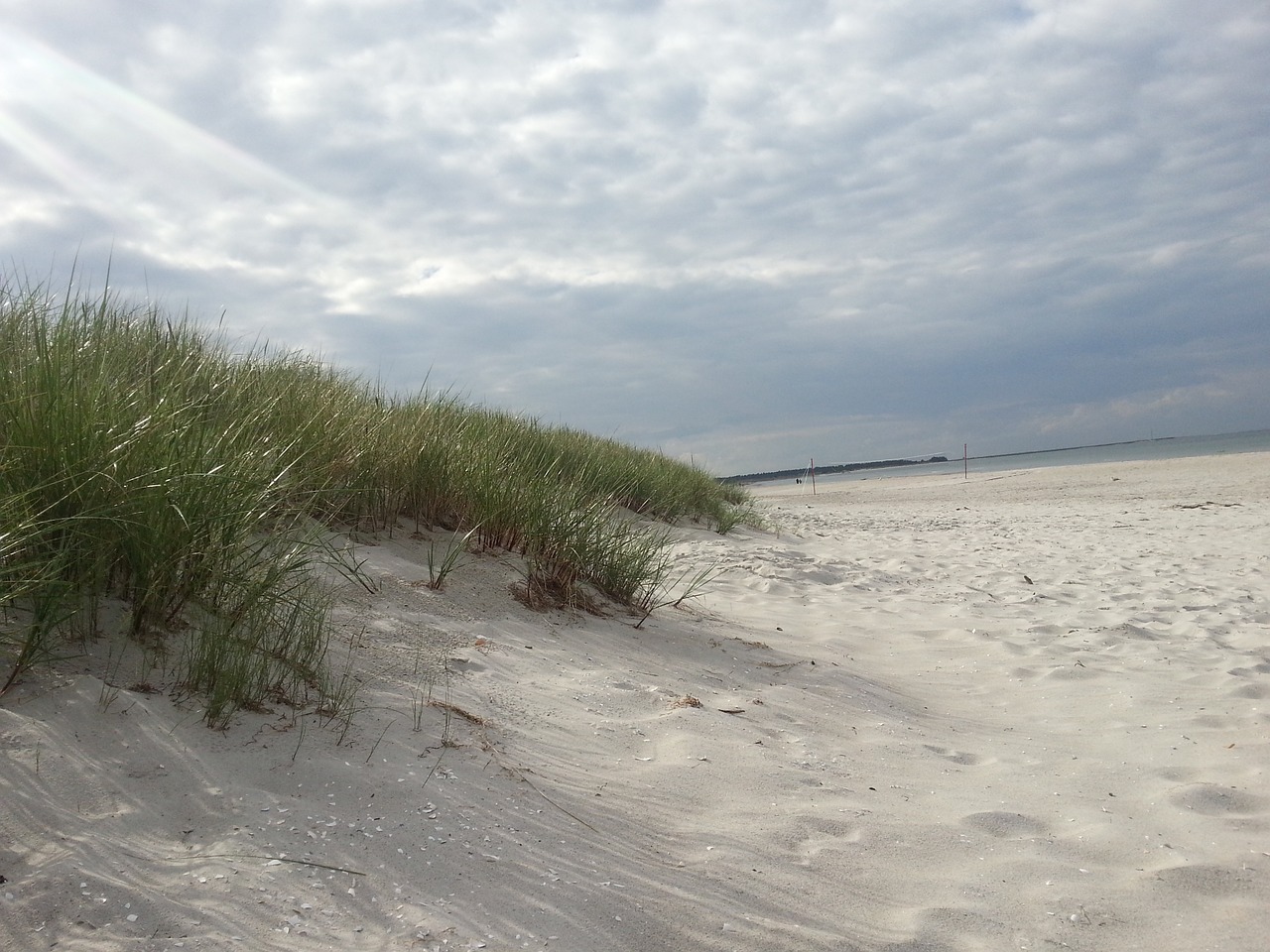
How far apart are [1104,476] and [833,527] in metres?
A: 16.5

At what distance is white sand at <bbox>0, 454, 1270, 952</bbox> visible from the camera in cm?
176

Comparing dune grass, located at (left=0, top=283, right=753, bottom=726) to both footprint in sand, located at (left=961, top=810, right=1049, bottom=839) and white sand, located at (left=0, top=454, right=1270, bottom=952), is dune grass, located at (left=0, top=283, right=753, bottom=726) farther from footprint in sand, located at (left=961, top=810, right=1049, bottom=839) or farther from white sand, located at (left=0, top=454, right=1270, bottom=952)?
footprint in sand, located at (left=961, top=810, right=1049, bottom=839)

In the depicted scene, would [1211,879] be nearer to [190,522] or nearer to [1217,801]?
[1217,801]

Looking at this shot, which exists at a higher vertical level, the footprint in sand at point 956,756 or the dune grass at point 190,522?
the dune grass at point 190,522

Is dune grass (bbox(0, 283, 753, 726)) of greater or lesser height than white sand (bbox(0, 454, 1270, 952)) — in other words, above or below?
above

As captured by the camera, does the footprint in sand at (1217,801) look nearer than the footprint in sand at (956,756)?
Yes

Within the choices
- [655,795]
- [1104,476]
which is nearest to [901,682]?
[655,795]

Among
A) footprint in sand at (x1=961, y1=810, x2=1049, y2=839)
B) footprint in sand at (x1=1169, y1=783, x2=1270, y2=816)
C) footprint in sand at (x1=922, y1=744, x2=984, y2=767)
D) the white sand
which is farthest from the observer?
footprint in sand at (x1=922, y1=744, x2=984, y2=767)

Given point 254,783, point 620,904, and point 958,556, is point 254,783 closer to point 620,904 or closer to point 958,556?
point 620,904

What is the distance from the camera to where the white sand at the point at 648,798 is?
1.76m

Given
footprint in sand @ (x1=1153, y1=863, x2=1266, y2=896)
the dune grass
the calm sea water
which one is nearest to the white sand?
footprint in sand @ (x1=1153, y1=863, x2=1266, y2=896)

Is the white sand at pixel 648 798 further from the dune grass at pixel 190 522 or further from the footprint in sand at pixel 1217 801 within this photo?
the dune grass at pixel 190 522

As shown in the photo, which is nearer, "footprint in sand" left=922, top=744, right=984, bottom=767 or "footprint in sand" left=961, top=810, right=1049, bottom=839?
"footprint in sand" left=961, top=810, right=1049, bottom=839

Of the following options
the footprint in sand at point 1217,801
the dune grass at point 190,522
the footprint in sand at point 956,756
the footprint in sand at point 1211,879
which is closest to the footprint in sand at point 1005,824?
the footprint in sand at point 1211,879
